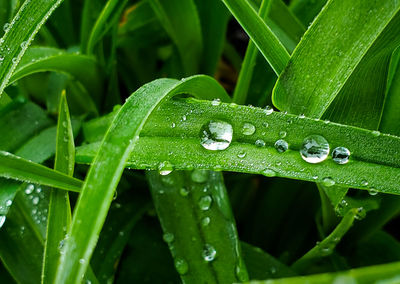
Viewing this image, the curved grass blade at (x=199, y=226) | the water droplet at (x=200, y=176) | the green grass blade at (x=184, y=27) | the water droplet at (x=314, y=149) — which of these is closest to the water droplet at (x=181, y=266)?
the curved grass blade at (x=199, y=226)

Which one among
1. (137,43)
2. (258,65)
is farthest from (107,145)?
(137,43)

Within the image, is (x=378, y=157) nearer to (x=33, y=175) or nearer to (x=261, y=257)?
(x=261, y=257)

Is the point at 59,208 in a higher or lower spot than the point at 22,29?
lower

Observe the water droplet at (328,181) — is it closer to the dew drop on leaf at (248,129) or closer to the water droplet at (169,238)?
the dew drop on leaf at (248,129)

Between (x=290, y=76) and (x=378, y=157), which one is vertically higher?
(x=290, y=76)

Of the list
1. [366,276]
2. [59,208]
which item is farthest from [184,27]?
[366,276]

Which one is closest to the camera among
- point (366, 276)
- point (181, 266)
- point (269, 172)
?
point (366, 276)

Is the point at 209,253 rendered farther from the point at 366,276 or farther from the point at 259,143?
the point at 366,276
